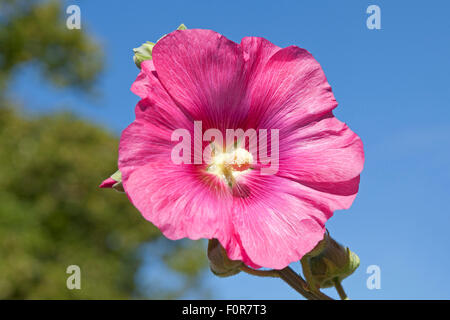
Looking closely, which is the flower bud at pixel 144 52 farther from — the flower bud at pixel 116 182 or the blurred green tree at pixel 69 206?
the blurred green tree at pixel 69 206

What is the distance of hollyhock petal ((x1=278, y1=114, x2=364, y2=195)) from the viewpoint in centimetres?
67

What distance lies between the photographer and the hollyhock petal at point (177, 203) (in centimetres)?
62

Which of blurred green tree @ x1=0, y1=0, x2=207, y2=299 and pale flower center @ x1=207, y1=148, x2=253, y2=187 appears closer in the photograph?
pale flower center @ x1=207, y1=148, x2=253, y2=187

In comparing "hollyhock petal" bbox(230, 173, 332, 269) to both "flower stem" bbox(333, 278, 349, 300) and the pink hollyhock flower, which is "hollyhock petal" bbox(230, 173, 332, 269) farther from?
"flower stem" bbox(333, 278, 349, 300)

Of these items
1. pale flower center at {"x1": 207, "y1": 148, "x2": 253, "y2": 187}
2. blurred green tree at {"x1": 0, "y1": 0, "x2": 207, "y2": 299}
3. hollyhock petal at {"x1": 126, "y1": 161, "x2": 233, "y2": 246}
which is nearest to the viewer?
hollyhock petal at {"x1": 126, "y1": 161, "x2": 233, "y2": 246}

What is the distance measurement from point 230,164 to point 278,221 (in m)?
0.12

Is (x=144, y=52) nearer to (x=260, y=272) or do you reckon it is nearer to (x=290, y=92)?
(x=290, y=92)

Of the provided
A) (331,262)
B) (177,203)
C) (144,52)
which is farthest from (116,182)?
(331,262)

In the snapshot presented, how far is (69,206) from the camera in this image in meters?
9.43

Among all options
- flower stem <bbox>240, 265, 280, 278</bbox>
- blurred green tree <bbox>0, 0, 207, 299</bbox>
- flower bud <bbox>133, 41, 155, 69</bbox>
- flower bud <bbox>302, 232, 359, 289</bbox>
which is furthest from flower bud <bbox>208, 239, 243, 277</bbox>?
blurred green tree <bbox>0, 0, 207, 299</bbox>

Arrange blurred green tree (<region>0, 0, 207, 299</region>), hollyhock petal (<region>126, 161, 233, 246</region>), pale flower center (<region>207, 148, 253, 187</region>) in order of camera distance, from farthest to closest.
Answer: blurred green tree (<region>0, 0, 207, 299</region>), pale flower center (<region>207, 148, 253, 187</region>), hollyhock petal (<region>126, 161, 233, 246</region>)

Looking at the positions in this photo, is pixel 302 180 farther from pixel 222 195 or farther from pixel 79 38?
pixel 79 38

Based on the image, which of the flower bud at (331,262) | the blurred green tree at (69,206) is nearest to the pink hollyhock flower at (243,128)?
the flower bud at (331,262)
